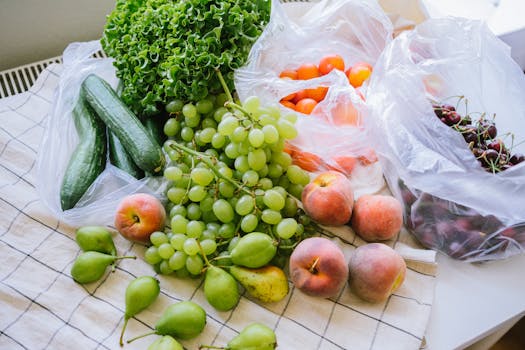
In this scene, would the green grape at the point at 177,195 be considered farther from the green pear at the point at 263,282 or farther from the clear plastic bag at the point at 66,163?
the green pear at the point at 263,282

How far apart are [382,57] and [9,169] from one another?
76cm

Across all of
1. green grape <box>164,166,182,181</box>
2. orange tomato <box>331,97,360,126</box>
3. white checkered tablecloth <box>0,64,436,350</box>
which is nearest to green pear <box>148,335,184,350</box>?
white checkered tablecloth <box>0,64,436,350</box>

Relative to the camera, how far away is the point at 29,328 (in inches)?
25.8

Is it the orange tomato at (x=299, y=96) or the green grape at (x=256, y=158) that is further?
the orange tomato at (x=299, y=96)

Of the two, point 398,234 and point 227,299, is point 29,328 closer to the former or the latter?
point 227,299

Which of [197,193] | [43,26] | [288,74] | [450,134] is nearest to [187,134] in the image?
[197,193]

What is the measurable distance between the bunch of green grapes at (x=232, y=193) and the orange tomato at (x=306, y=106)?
8 cm

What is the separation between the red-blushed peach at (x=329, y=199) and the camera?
0.70 metres

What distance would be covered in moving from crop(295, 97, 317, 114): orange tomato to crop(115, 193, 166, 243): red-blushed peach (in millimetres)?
333

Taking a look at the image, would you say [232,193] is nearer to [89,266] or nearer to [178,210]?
[178,210]

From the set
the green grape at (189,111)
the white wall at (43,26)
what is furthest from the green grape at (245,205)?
the white wall at (43,26)

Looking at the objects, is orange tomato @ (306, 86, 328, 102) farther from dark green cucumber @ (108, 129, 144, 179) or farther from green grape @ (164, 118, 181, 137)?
dark green cucumber @ (108, 129, 144, 179)

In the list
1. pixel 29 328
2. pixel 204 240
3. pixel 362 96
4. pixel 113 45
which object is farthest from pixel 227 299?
pixel 113 45

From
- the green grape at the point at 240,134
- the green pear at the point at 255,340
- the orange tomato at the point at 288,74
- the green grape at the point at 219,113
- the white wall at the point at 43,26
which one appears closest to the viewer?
the green pear at the point at 255,340
